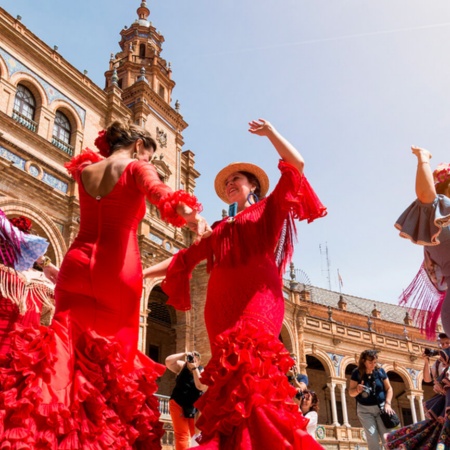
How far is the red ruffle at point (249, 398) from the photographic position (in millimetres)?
1957

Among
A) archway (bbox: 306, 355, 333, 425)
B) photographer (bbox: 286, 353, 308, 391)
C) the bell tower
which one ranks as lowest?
photographer (bbox: 286, 353, 308, 391)

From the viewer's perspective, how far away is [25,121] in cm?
1406

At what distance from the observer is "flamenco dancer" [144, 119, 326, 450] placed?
199cm

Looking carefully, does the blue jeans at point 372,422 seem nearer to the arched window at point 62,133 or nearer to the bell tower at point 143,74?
the arched window at point 62,133

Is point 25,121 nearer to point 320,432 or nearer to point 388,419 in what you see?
point 388,419

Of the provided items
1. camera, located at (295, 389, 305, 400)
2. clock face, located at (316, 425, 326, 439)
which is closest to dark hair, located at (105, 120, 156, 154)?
camera, located at (295, 389, 305, 400)

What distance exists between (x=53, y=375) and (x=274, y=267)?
3.86 ft

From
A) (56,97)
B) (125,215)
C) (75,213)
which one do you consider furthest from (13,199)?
(125,215)

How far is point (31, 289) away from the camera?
362cm

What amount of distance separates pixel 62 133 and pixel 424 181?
47.8 feet

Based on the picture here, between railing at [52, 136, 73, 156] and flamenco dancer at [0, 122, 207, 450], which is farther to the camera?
railing at [52, 136, 73, 156]

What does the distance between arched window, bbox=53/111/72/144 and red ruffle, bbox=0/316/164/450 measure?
46.1 ft

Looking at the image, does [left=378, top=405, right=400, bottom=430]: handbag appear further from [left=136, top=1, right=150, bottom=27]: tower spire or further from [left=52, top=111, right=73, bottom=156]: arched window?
[left=136, top=1, right=150, bottom=27]: tower spire

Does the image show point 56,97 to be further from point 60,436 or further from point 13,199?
point 60,436
